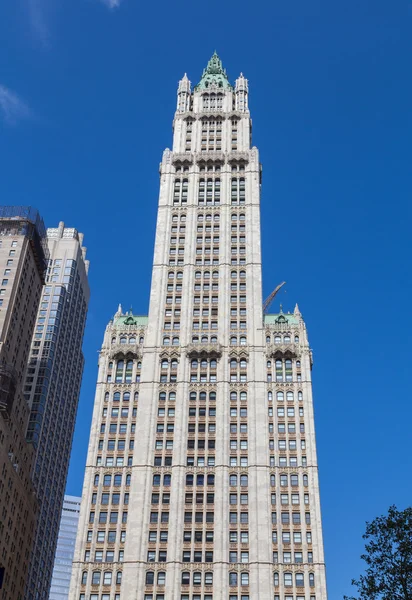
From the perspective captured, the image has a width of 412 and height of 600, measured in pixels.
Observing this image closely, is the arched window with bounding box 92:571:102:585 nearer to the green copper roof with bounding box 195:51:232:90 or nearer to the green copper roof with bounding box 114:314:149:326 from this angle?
the green copper roof with bounding box 114:314:149:326

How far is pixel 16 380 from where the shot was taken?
124875mm

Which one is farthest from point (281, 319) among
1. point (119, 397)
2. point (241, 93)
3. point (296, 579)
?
point (241, 93)

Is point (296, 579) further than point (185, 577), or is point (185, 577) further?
point (185, 577)

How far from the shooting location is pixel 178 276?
5266 inches

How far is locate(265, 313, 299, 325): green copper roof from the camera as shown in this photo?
4995 inches

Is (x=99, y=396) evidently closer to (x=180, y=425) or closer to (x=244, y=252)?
(x=180, y=425)

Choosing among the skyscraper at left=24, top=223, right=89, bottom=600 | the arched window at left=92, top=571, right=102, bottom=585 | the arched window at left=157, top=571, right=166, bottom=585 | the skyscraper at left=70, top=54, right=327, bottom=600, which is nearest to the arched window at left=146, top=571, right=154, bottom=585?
the skyscraper at left=70, top=54, right=327, bottom=600

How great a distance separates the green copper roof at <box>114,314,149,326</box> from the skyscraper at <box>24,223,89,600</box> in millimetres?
40296

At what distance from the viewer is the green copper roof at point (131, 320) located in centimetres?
12826

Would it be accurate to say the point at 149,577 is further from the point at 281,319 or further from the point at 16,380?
the point at 281,319

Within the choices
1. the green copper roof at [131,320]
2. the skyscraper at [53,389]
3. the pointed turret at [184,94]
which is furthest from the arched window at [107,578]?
the pointed turret at [184,94]

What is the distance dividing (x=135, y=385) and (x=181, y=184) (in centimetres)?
4652

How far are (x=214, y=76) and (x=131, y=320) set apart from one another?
72700 mm

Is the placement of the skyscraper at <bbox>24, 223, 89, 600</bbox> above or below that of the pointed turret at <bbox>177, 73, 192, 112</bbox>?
below
